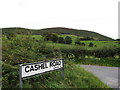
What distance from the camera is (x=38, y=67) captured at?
14.6 feet

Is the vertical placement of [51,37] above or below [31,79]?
above

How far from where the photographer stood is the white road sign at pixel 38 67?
13.4 feet

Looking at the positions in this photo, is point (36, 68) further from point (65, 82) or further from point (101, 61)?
point (101, 61)

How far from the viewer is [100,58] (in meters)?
12.4

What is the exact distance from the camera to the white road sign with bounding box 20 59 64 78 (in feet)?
13.4

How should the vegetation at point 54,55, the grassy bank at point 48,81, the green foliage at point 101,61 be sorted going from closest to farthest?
→ the grassy bank at point 48,81, the vegetation at point 54,55, the green foliage at point 101,61

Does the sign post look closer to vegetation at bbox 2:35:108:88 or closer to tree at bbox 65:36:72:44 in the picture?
vegetation at bbox 2:35:108:88

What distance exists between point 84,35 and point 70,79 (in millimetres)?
10325

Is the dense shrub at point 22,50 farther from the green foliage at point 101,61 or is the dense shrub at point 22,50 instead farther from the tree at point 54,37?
the green foliage at point 101,61

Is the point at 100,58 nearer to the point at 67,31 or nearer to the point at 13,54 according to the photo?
the point at 67,31

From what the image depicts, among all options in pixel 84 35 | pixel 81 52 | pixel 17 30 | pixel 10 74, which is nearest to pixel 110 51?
pixel 81 52

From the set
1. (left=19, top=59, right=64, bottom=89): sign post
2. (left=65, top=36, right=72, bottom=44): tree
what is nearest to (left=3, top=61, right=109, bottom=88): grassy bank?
(left=19, top=59, right=64, bottom=89): sign post

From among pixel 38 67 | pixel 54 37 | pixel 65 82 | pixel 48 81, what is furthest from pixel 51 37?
pixel 38 67

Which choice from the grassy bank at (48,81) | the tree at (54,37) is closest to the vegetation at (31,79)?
the grassy bank at (48,81)
